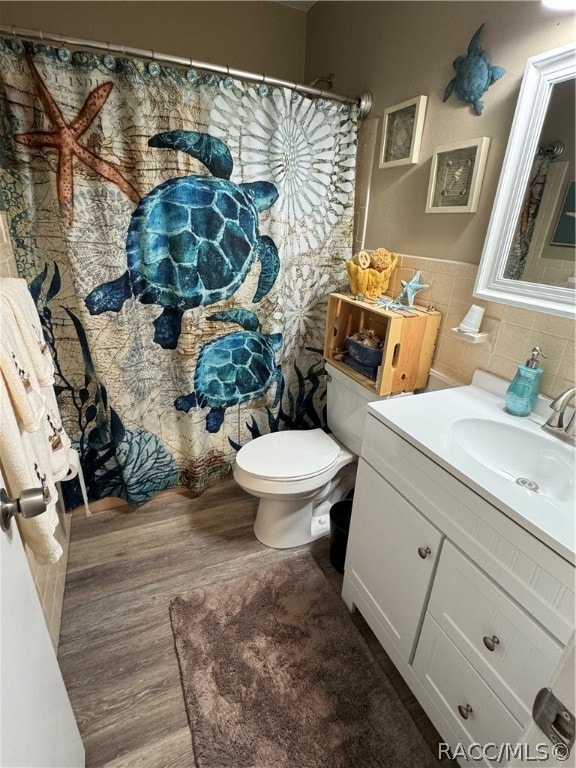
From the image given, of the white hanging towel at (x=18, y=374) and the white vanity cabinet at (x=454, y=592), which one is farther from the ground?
the white hanging towel at (x=18, y=374)

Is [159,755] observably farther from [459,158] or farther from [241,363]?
[459,158]

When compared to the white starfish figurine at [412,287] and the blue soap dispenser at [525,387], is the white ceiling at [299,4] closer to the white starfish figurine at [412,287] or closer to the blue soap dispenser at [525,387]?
the white starfish figurine at [412,287]

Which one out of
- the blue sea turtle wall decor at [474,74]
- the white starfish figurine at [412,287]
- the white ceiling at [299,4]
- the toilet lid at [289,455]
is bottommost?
the toilet lid at [289,455]

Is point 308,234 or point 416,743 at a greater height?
point 308,234

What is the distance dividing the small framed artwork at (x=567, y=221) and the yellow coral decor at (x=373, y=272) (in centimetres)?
60

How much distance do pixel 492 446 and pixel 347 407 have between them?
2.16 ft

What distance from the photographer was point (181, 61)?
4.43ft

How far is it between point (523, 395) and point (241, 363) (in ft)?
3.98

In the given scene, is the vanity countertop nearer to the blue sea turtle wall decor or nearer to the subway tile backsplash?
the subway tile backsplash

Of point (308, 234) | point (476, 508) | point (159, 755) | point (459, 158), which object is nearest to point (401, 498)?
point (476, 508)

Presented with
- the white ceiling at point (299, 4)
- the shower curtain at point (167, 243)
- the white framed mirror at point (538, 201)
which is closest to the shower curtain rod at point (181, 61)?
the shower curtain at point (167, 243)

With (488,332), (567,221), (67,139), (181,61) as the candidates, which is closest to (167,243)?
(67,139)

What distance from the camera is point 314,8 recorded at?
189 centimetres

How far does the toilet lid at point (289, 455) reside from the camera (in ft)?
5.03
